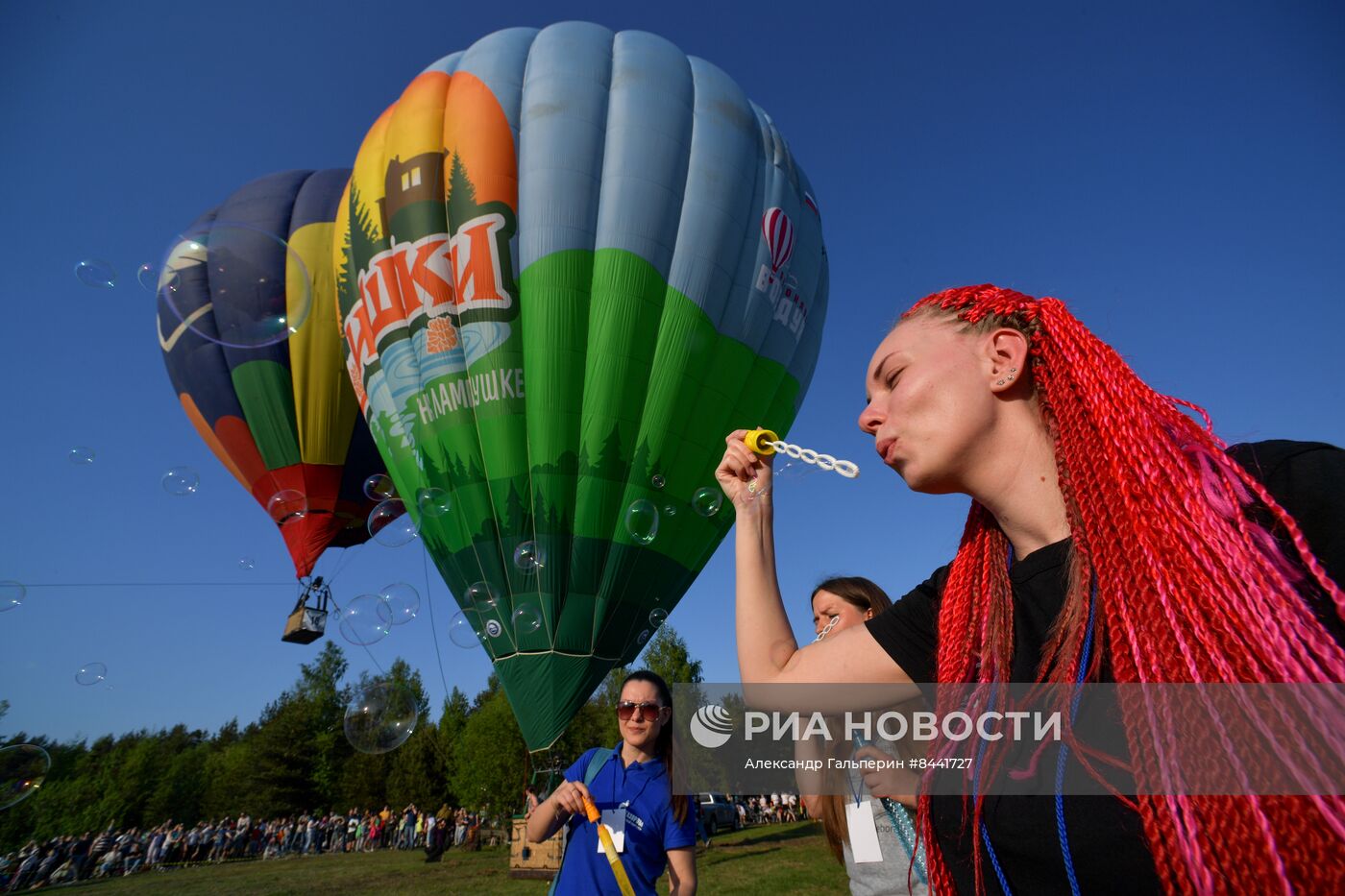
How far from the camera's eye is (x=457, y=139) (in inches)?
492

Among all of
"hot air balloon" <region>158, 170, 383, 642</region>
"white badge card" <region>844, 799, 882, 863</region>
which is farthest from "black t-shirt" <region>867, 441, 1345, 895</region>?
"hot air balloon" <region>158, 170, 383, 642</region>

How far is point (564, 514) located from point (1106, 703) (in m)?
10.2

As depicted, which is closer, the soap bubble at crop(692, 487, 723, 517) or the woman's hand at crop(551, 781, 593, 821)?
the woman's hand at crop(551, 781, 593, 821)

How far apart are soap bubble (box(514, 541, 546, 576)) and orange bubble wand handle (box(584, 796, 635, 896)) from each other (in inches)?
279

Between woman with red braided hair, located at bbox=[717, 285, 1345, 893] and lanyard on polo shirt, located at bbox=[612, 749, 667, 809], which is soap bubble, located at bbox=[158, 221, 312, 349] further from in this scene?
woman with red braided hair, located at bbox=[717, 285, 1345, 893]

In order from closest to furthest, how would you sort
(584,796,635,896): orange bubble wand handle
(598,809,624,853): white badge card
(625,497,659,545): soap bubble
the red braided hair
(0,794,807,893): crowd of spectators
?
the red braided hair
(584,796,635,896): orange bubble wand handle
(598,809,624,853): white badge card
(625,497,659,545): soap bubble
(0,794,807,893): crowd of spectators

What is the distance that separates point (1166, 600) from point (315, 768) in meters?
50.1

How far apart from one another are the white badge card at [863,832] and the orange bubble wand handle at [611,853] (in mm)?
1178

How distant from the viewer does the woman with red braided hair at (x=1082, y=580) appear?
3.32ft

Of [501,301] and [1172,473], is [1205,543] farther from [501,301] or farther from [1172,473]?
[501,301]

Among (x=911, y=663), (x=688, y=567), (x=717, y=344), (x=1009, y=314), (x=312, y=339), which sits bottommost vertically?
(x=911, y=663)

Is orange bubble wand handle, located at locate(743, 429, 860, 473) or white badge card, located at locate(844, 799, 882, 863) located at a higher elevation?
orange bubble wand handle, located at locate(743, 429, 860, 473)

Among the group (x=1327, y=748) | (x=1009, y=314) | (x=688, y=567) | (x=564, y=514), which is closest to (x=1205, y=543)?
(x=1327, y=748)

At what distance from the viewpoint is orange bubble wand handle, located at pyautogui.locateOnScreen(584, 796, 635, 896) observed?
3.59 m
